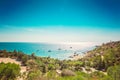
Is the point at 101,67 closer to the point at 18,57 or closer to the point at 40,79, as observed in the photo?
the point at 18,57

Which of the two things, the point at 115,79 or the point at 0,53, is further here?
the point at 0,53

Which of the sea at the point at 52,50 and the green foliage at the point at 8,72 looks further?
the sea at the point at 52,50

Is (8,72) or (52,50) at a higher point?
(8,72)

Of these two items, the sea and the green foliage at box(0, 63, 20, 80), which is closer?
the green foliage at box(0, 63, 20, 80)

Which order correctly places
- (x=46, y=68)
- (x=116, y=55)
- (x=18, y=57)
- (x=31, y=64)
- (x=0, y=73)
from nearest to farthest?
(x=0, y=73) < (x=46, y=68) < (x=31, y=64) < (x=18, y=57) < (x=116, y=55)

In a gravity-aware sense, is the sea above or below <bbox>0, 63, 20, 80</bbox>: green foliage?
below

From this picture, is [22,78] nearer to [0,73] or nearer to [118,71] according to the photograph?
[0,73]

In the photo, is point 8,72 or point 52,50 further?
point 52,50

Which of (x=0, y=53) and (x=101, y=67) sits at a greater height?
(x=0, y=53)

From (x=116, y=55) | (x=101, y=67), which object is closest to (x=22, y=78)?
(x=101, y=67)

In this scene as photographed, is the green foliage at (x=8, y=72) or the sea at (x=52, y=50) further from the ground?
the green foliage at (x=8, y=72)

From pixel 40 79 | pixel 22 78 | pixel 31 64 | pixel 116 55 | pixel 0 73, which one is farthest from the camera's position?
pixel 116 55
